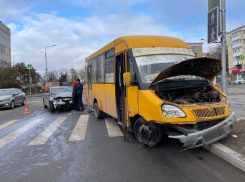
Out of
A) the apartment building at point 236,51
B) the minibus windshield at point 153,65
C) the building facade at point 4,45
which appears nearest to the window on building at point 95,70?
the minibus windshield at point 153,65

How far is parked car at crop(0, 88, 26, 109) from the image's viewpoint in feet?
46.2

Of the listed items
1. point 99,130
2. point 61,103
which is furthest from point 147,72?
point 61,103

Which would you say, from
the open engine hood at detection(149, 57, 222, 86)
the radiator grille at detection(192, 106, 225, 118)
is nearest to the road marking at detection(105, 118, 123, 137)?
the open engine hood at detection(149, 57, 222, 86)

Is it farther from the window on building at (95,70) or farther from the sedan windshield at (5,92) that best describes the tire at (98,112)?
the sedan windshield at (5,92)

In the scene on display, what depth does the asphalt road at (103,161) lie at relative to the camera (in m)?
3.62

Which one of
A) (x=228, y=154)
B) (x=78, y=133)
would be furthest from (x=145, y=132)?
(x=78, y=133)

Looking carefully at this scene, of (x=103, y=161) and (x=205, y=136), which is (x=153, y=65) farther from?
(x=103, y=161)

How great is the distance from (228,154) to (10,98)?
48.4ft

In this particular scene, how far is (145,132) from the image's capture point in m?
4.87

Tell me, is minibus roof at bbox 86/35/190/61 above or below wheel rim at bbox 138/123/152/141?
above

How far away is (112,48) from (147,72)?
2.21 metres

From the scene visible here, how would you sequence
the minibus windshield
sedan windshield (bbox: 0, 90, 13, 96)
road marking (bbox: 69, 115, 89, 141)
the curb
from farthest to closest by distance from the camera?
sedan windshield (bbox: 0, 90, 13, 96) < road marking (bbox: 69, 115, 89, 141) < the minibus windshield < the curb

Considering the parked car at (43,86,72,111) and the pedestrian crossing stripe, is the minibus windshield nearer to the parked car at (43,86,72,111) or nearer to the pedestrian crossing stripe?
the pedestrian crossing stripe

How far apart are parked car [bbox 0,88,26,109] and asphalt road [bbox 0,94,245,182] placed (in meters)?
9.02
